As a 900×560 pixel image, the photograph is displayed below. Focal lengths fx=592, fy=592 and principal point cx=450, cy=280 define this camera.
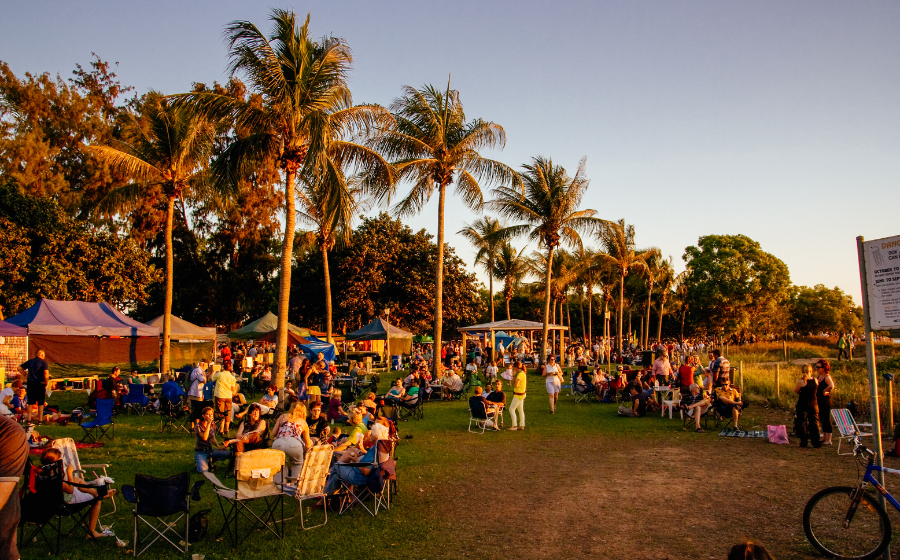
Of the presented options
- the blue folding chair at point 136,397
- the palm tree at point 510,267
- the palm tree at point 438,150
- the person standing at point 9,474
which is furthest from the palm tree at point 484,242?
the person standing at point 9,474

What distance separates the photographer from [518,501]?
762cm

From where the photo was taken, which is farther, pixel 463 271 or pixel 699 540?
pixel 463 271

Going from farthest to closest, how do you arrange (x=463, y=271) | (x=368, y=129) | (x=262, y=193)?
(x=463, y=271)
(x=262, y=193)
(x=368, y=129)

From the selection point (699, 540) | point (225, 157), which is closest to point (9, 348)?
point (225, 157)

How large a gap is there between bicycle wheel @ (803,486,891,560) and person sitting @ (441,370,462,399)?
46.8 ft

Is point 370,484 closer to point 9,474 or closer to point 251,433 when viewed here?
point 251,433

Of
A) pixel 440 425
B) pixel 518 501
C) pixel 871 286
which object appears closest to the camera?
pixel 871 286

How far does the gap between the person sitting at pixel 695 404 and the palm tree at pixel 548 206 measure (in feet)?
41.1

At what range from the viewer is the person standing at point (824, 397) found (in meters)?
10.8

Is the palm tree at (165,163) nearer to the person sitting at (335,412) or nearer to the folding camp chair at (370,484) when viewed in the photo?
the person sitting at (335,412)

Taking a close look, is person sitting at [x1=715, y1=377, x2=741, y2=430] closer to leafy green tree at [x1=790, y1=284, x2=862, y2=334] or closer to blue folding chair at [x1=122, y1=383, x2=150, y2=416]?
blue folding chair at [x1=122, y1=383, x2=150, y2=416]

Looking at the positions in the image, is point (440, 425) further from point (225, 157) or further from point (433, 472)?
point (225, 157)

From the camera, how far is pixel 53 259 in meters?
26.2

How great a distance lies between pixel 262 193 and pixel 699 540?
1418 inches
